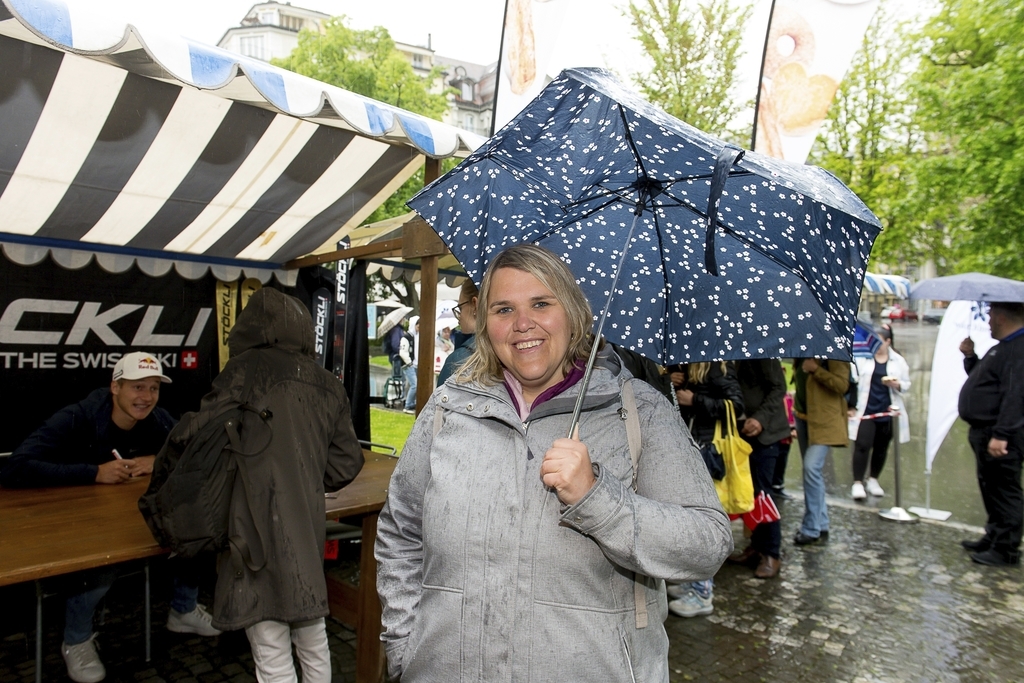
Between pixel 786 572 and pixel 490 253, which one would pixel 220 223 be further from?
pixel 786 572

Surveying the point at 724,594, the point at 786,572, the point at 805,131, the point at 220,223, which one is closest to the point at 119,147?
the point at 220,223

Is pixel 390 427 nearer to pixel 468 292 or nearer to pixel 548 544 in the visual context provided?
pixel 468 292

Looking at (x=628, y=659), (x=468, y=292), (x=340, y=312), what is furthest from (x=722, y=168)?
(x=340, y=312)

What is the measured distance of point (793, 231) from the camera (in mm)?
1919

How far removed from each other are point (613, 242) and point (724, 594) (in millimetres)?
3713

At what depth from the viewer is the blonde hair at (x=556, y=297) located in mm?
1708

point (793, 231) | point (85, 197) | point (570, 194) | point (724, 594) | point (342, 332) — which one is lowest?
point (724, 594)

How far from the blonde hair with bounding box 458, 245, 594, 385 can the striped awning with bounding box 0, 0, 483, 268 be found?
74.6 inches

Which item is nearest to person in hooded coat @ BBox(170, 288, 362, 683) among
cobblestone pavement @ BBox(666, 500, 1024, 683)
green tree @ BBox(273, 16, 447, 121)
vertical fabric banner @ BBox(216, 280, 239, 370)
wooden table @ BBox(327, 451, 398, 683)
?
wooden table @ BBox(327, 451, 398, 683)

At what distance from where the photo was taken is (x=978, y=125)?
12.9 meters

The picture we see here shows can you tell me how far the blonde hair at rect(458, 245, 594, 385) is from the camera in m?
1.71

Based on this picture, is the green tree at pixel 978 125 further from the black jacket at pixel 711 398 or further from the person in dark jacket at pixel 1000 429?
the black jacket at pixel 711 398

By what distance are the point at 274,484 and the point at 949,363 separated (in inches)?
282

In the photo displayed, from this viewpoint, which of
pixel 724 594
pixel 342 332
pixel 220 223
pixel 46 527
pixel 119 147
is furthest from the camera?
pixel 342 332
